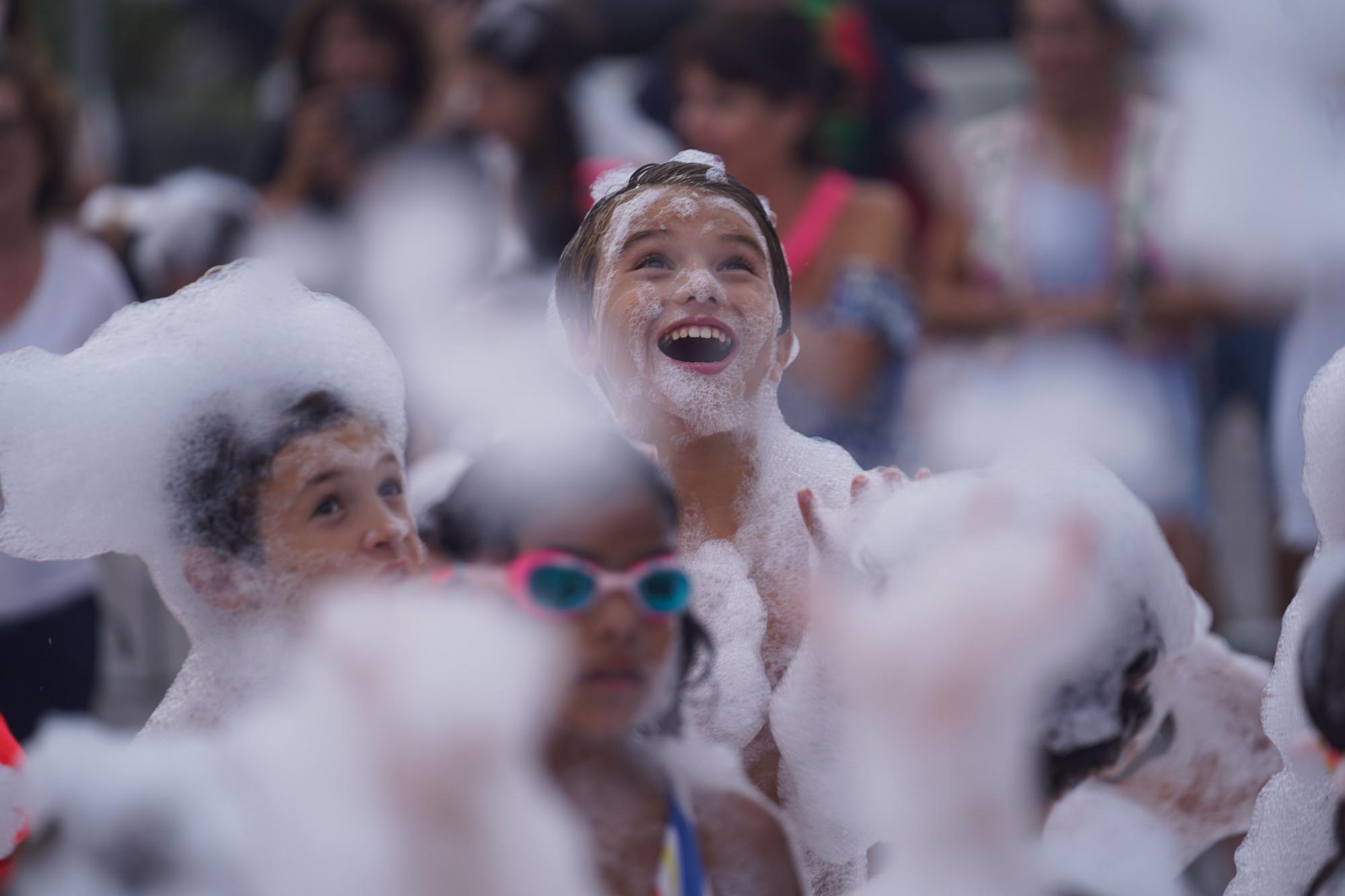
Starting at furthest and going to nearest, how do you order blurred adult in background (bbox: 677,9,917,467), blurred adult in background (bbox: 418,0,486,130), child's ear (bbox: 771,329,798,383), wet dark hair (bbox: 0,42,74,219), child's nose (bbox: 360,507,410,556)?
blurred adult in background (bbox: 418,0,486,130), wet dark hair (bbox: 0,42,74,219), blurred adult in background (bbox: 677,9,917,467), child's ear (bbox: 771,329,798,383), child's nose (bbox: 360,507,410,556)

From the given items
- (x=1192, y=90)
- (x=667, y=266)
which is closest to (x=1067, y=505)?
(x=667, y=266)

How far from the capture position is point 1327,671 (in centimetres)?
146

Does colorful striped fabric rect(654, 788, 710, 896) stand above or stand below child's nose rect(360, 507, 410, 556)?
below

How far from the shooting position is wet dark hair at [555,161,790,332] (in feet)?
6.57

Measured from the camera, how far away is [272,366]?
185 cm

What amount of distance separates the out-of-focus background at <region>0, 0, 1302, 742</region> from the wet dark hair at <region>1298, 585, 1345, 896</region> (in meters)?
0.85

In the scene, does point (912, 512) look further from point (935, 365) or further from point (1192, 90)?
point (1192, 90)

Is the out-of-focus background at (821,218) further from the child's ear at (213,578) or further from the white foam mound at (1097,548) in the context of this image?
the child's ear at (213,578)

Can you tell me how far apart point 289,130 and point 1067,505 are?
2.60 m

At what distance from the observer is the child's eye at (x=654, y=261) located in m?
1.95

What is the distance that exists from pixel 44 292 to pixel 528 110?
3.29ft

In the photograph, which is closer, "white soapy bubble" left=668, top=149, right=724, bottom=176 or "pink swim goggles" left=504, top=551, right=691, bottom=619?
"pink swim goggles" left=504, top=551, right=691, bottom=619

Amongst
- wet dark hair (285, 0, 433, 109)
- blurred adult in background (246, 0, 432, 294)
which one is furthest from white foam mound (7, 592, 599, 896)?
wet dark hair (285, 0, 433, 109)

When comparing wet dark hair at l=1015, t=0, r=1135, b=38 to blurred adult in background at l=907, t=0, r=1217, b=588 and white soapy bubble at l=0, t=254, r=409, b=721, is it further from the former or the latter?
white soapy bubble at l=0, t=254, r=409, b=721
